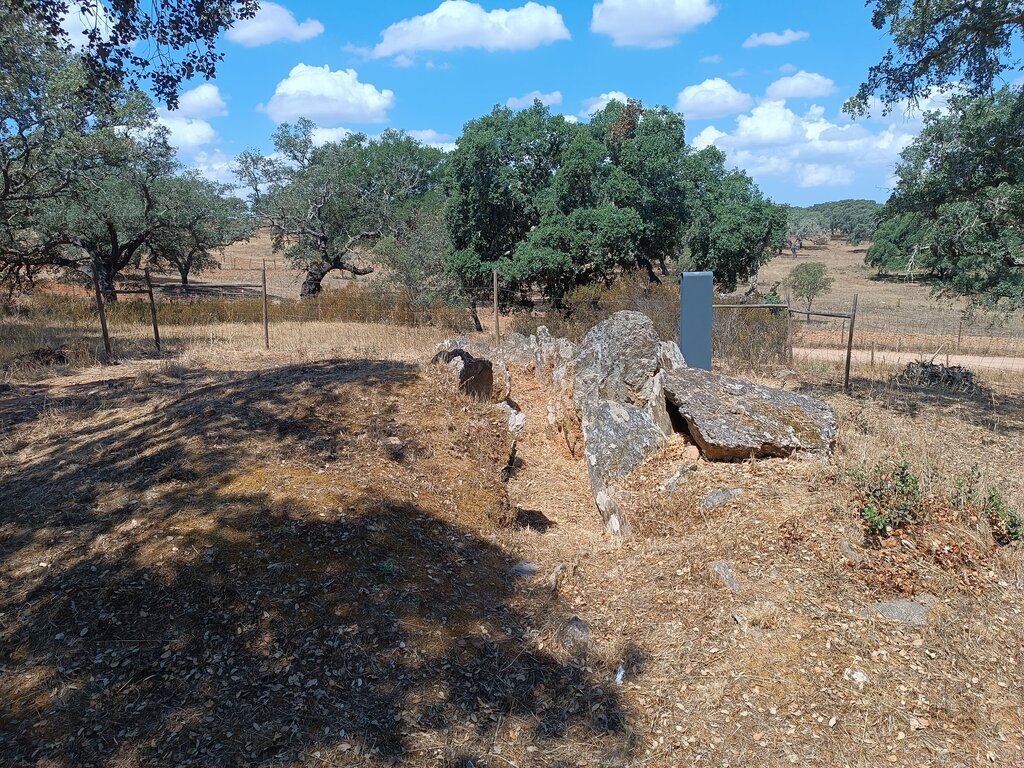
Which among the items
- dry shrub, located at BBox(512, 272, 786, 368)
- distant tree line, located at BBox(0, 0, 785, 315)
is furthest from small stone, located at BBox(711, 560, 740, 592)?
distant tree line, located at BBox(0, 0, 785, 315)

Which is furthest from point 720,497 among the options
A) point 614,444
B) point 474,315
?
point 474,315

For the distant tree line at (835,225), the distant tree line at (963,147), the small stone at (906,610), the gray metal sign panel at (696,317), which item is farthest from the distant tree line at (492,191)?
the distant tree line at (835,225)

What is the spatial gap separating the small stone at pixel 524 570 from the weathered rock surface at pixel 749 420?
2013 millimetres

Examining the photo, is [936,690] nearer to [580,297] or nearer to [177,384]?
[177,384]

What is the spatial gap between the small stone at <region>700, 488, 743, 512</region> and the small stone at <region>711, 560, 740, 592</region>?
0.80 metres

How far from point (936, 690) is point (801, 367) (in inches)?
428

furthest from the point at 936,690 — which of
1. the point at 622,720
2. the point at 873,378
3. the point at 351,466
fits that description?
the point at 873,378

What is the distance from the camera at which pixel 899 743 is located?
3.26 meters

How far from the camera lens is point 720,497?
5367 millimetres

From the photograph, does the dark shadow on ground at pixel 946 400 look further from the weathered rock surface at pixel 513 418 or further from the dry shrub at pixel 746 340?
the weathered rock surface at pixel 513 418

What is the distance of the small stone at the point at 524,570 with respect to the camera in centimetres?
488

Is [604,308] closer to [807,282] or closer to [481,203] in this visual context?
[481,203]

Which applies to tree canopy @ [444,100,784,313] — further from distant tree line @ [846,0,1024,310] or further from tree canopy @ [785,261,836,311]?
tree canopy @ [785,261,836,311]

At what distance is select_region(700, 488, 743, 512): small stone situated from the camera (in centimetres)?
531
